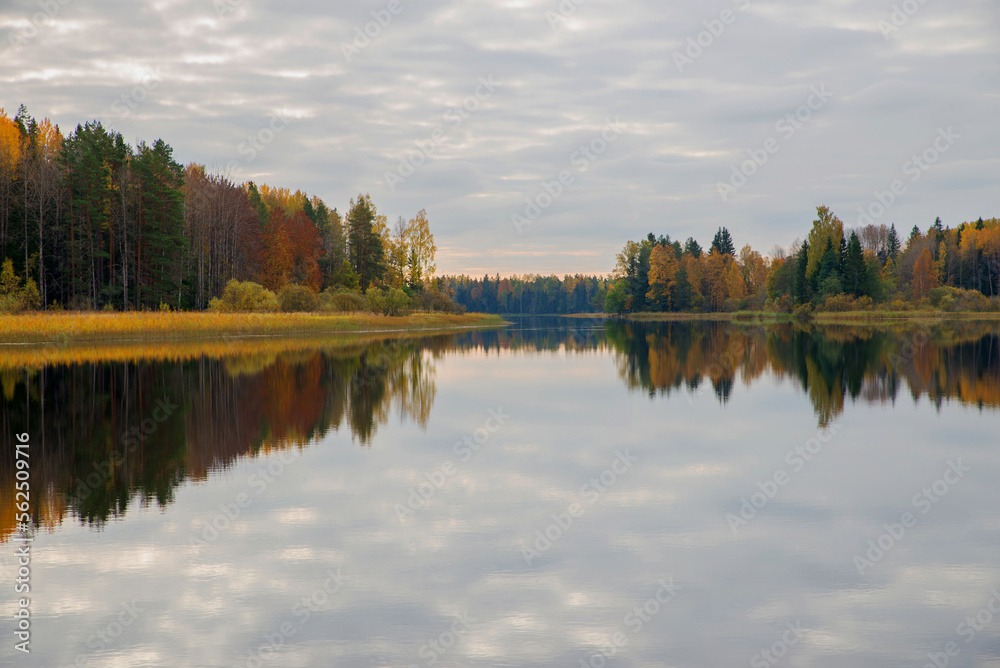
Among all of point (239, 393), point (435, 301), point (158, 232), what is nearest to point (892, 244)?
point (435, 301)

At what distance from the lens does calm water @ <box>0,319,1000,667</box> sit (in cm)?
659

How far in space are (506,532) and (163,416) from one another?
42.4 ft

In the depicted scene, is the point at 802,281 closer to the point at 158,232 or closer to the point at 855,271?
the point at 855,271

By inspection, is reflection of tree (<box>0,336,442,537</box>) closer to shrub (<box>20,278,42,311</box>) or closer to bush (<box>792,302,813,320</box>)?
shrub (<box>20,278,42,311</box>)

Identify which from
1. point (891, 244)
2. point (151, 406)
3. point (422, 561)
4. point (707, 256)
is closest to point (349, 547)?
point (422, 561)

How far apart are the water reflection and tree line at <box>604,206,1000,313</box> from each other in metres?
63.4

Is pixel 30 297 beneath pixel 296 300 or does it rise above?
above

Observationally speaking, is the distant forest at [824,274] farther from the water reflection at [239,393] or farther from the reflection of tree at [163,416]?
the reflection of tree at [163,416]

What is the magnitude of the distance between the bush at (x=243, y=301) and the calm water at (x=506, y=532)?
4366 cm

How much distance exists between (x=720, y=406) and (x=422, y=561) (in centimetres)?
1466

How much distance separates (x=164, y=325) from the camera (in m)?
51.6

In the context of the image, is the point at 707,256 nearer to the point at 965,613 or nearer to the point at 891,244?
the point at 891,244

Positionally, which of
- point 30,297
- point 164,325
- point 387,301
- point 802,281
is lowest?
point 164,325

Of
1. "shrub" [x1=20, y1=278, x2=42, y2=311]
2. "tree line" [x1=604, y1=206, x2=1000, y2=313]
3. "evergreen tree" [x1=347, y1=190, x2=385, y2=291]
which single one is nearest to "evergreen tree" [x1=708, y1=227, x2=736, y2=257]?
"tree line" [x1=604, y1=206, x2=1000, y2=313]
